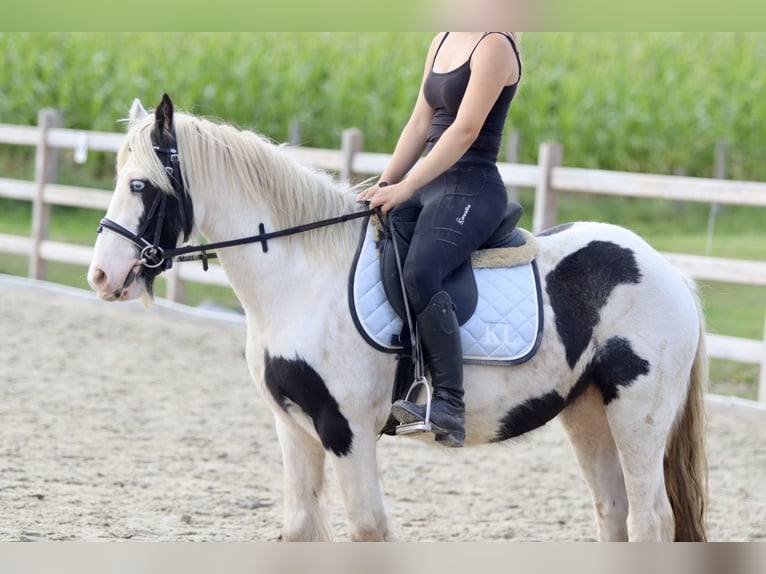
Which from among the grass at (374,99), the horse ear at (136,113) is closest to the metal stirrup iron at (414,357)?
the horse ear at (136,113)

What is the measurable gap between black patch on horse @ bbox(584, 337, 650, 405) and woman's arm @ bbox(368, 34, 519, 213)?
79cm

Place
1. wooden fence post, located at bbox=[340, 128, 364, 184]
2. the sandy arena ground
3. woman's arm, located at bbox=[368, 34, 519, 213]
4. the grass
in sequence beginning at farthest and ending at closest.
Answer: the grass, wooden fence post, located at bbox=[340, 128, 364, 184], the sandy arena ground, woman's arm, located at bbox=[368, 34, 519, 213]

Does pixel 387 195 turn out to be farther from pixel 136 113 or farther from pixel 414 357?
pixel 136 113

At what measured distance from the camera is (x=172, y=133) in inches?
108

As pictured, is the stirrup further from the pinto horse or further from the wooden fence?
the wooden fence

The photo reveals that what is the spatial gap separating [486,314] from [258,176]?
81 centimetres

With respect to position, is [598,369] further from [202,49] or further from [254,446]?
[202,49]

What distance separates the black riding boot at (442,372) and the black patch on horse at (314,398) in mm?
167

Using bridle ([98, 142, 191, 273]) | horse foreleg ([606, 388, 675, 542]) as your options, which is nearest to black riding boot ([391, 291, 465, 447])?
horse foreleg ([606, 388, 675, 542])

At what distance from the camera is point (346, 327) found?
2.83 m

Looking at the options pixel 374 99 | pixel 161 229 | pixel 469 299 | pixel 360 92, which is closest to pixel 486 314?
pixel 469 299

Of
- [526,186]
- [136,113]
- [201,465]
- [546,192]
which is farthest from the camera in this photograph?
[526,186]

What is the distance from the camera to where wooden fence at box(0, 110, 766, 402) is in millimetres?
6352

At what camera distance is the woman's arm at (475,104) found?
264 cm
